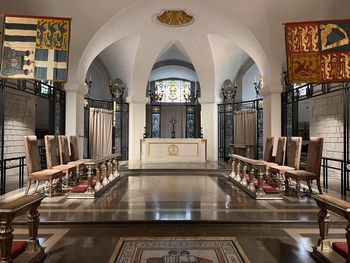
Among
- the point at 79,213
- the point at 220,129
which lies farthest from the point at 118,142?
the point at 79,213

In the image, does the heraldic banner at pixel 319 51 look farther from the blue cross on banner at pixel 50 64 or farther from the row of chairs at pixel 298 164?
the blue cross on banner at pixel 50 64

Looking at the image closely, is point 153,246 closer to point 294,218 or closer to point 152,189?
point 294,218

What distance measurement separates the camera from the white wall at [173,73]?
15.4 metres

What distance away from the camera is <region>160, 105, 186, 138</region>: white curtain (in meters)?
16.1

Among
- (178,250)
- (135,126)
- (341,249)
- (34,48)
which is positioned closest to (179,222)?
(178,250)

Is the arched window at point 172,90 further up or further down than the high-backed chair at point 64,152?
further up

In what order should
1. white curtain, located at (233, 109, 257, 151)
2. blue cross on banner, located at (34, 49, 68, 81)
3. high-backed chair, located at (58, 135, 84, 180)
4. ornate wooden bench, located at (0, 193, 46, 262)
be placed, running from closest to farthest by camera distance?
ornate wooden bench, located at (0, 193, 46, 262) → blue cross on banner, located at (34, 49, 68, 81) → high-backed chair, located at (58, 135, 84, 180) → white curtain, located at (233, 109, 257, 151)

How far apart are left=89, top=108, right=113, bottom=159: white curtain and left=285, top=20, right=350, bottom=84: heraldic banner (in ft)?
26.0

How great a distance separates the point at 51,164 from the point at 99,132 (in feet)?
19.8

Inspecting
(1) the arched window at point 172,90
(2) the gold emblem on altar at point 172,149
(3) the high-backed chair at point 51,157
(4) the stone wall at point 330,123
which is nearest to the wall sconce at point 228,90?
(2) the gold emblem on altar at point 172,149

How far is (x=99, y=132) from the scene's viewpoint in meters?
11.6

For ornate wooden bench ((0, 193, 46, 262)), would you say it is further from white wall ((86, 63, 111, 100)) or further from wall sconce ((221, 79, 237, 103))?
white wall ((86, 63, 111, 100))

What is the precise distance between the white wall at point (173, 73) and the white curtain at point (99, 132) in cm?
465

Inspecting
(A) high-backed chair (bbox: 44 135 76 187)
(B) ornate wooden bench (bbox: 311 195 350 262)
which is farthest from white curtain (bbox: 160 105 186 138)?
(B) ornate wooden bench (bbox: 311 195 350 262)
